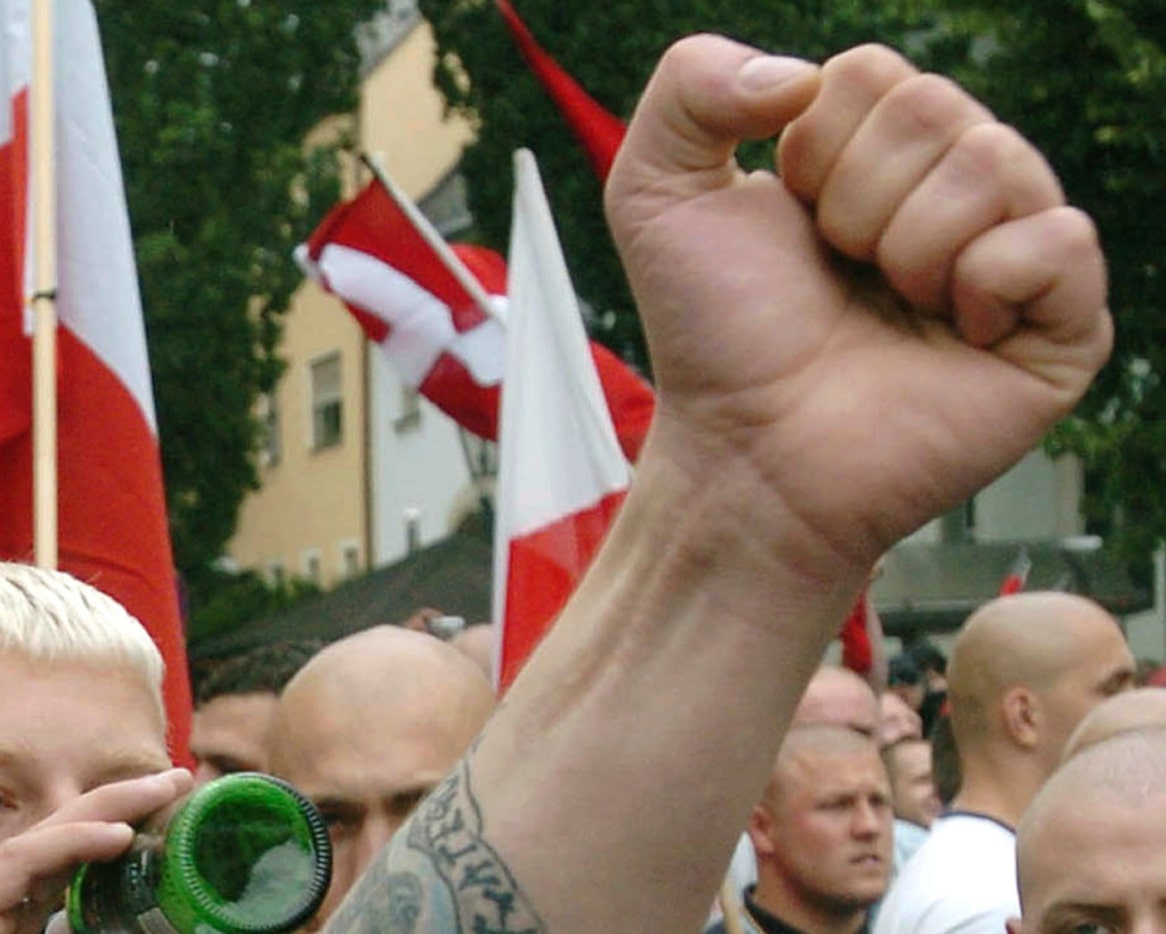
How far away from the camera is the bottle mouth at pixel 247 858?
1588 millimetres

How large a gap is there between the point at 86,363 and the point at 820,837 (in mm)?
1859

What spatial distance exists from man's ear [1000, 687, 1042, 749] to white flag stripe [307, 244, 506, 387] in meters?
1.94

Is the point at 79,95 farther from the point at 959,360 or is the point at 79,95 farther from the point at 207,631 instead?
the point at 207,631

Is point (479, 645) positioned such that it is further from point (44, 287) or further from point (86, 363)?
point (44, 287)

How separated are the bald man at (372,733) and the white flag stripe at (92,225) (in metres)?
0.50

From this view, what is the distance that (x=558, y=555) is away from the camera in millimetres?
4961

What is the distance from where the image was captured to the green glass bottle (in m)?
1.59

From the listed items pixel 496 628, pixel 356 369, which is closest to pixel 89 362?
pixel 496 628

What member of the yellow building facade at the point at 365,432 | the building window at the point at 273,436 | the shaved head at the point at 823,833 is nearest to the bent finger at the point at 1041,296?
the shaved head at the point at 823,833

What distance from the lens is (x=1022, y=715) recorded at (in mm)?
4934

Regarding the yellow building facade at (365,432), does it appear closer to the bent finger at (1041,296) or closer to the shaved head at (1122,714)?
the shaved head at (1122,714)

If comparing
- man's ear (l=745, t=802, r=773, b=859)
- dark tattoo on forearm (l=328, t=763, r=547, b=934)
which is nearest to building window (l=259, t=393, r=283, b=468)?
man's ear (l=745, t=802, r=773, b=859)

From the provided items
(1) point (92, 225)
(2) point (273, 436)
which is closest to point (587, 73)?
(1) point (92, 225)

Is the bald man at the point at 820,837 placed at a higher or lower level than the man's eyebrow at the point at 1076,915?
lower
